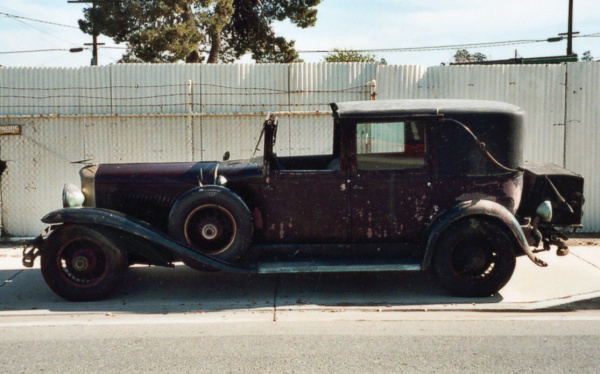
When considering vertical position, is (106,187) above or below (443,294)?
above

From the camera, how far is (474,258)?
6594 mm

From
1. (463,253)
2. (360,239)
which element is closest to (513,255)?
(463,253)

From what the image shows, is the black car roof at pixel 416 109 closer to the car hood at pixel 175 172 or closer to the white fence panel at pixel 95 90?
the car hood at pixel 175 172

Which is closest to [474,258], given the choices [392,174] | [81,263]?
[392,174]

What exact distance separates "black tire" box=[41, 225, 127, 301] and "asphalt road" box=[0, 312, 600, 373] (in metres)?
0.63

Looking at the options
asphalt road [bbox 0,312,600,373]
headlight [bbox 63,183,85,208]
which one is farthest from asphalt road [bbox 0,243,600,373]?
headlight [bbox 63,183,85,208]

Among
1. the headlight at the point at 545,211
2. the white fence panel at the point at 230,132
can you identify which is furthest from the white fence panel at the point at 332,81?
the headlight at the point at 545,211

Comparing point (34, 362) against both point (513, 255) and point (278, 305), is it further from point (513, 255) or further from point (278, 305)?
point (513, 255)

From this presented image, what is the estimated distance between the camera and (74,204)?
6.73 metres

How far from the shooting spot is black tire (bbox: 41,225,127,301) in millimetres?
6516

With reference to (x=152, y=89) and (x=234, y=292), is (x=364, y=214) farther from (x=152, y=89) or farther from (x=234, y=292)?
(x=152, y=89)

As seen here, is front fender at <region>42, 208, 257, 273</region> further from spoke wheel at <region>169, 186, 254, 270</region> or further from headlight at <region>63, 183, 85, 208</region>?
headlight at <region>63, 183, 85, 208</region>

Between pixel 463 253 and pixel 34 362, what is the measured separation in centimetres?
413

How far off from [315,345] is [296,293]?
5.42ft
